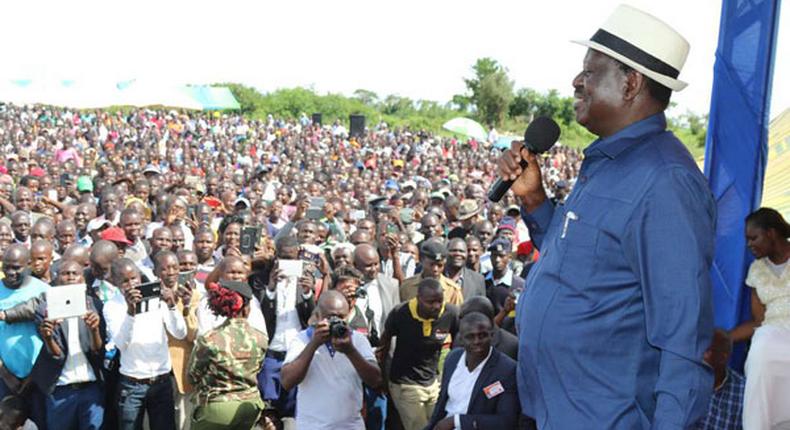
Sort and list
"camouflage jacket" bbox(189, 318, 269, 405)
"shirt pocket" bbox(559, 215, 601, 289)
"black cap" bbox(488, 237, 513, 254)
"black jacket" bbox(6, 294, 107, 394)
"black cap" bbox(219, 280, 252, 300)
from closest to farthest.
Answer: "shirt pocket" bbox(559, 215, 601, 289) < "camouflage jacket" bbox(189, 318, 269, 405) < "black cap" bbox(219, 280, 252, 300) < "black jacket" bbox(6, 294, 107, 394) < "black cap" bbox(488, 237, 513, 254)

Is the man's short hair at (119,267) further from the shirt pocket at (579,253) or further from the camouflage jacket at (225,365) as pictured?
the shirt pocket at (579,253)

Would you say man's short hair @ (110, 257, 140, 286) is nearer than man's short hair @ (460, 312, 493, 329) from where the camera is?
No

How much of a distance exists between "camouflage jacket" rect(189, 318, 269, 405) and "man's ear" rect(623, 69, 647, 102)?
11.6 ft

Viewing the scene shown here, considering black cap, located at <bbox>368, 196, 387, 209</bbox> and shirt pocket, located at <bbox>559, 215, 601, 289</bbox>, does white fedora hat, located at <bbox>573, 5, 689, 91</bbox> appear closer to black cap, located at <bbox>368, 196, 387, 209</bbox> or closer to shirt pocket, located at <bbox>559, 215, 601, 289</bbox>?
shirt pocket, located at <bbox>559, 215, 601, 289</bbox>

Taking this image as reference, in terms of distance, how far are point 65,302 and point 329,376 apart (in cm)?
166

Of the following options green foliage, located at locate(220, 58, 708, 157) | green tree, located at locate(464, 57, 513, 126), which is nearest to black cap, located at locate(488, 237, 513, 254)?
green foliage, located at locate(220, 58, 708, 157)

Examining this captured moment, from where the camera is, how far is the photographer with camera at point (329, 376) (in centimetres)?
494

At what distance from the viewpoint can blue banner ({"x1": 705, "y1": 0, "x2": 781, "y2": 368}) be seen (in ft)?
12.8

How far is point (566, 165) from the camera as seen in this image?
26.9 meters

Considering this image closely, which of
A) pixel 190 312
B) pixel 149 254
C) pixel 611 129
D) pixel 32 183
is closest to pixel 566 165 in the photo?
pixel 32 183

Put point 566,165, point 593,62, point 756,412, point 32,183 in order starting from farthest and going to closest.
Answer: point 566,165, point 32,183, point 756,412, point 593,62

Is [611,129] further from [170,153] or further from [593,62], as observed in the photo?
[170,153]

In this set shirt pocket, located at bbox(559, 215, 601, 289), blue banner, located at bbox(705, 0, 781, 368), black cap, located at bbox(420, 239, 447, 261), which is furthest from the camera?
black cap, located at bbox(420, 239, 447, 261)

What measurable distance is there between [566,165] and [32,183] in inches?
702
